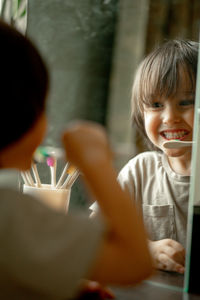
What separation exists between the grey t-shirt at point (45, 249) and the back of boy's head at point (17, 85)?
8 cm

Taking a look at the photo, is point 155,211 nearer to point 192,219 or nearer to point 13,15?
point 192,219

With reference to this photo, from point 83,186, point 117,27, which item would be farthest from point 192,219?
point 117,27

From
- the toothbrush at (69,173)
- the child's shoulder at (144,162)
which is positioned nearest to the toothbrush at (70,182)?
the toothbrush at (69,173)

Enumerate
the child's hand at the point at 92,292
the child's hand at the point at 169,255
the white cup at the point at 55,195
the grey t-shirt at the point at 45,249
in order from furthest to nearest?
1. the white cup at the point at 55,195
2. the child's hand at the point at 169,255
3. the child's hand at the point at 92,292
4. the grey t-shirt at the point at 45,249

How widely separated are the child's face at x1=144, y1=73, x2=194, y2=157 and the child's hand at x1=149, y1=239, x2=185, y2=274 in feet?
0.50

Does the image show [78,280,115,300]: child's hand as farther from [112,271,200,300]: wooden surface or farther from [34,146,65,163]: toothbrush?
[34,146,65,163]: toothbrush

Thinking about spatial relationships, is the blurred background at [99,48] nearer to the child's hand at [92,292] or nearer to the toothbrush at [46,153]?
the toothbrush at [46,153]

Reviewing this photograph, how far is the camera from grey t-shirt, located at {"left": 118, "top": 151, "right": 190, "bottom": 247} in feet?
2.30

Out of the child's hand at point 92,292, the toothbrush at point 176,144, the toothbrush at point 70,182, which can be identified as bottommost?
the child's hand at point 92,292

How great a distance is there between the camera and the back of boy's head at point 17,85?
0.40 meters

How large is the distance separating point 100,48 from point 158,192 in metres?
0.30

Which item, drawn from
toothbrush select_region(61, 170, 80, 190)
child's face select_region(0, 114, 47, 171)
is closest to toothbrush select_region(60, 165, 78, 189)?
toothbrush select_region(61, 170, 80, 190)

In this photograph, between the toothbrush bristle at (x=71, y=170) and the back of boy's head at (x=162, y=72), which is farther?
the toothbrush bristle at (x=71, y=170)

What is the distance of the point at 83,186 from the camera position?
2.65 ft
